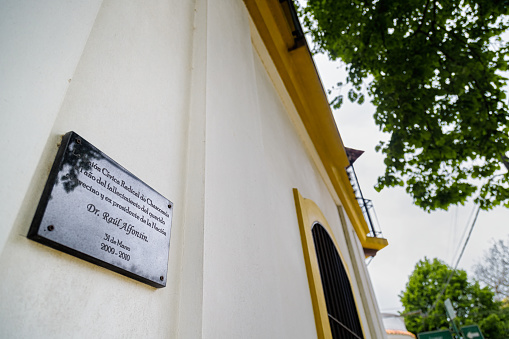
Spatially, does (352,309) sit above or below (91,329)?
above

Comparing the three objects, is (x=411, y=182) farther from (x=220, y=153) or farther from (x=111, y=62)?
(x=111, y=62)

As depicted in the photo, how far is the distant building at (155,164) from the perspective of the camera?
0.74 metres

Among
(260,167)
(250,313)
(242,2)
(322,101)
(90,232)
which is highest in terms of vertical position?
(322,101)

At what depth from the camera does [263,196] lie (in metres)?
1.94

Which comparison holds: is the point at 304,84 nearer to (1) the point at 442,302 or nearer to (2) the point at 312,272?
(2) the point at 312,272

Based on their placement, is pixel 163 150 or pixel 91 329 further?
pixel 163 150

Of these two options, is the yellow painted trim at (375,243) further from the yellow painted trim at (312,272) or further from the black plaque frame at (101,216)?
the black plaque frame at (101,216)

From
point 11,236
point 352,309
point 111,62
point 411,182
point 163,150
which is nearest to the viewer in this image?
point 11,236

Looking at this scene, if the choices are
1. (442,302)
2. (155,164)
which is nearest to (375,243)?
(155,164)

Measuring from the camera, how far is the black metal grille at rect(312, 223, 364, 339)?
3432 mm

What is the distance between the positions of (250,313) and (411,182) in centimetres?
483

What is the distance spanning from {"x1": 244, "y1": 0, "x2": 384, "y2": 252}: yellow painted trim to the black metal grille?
1824mm

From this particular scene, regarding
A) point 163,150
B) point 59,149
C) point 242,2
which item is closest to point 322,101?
point 242,2

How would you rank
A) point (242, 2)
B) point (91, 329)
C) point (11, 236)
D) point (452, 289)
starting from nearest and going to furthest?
point (11, 236)
point (91, 329)
point (242, 2)
point (452, 289)
